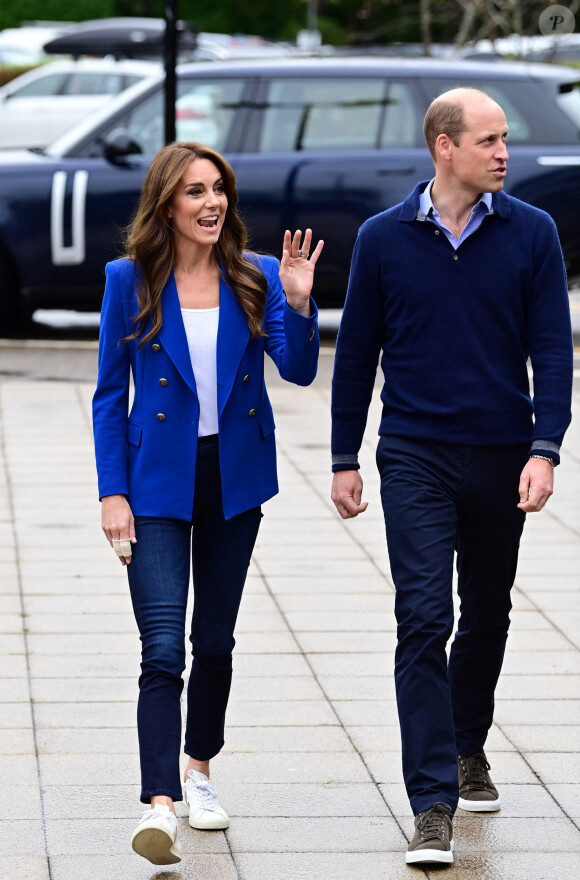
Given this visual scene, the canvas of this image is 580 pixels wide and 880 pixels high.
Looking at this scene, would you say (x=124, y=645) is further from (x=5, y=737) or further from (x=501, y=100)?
(x=501, y=100)

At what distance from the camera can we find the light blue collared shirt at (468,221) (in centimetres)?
412

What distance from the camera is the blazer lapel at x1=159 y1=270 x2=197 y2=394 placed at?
13.0ft

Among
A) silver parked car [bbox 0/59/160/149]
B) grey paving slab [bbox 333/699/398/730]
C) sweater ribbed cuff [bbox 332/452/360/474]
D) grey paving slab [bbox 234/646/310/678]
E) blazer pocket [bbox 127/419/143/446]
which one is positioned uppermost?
blazer pocket [bbox 127/419/143/446]

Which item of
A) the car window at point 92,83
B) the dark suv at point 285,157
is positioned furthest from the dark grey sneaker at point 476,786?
the car window at point 92,83

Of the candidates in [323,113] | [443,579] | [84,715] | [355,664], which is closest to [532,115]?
[323,113]

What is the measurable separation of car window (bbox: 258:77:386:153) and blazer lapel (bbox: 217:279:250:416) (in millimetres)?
8076

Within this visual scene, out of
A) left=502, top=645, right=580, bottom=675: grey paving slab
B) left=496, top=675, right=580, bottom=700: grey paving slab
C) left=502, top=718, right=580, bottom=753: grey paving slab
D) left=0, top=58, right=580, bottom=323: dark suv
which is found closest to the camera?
left=502, top=718, right=580, bottom=753: grey paving slab

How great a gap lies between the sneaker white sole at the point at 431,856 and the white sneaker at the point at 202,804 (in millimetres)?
504

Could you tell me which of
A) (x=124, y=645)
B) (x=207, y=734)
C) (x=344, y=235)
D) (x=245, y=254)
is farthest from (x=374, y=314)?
(x=344, y=235)

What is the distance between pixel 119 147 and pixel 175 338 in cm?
772

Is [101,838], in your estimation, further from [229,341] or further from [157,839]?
[229,341]

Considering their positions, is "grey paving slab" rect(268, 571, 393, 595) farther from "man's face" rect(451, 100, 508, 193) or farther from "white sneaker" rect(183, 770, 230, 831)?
"man's face" rect(451, 100, 508, 193)

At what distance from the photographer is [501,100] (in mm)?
11945

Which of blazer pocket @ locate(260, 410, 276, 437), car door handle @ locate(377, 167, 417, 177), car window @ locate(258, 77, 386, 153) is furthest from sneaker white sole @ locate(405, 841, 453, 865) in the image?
car window @ locate(258, 77, 386, 153)
